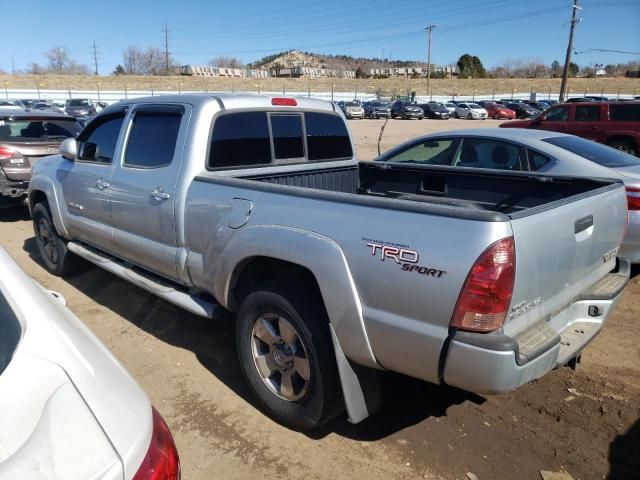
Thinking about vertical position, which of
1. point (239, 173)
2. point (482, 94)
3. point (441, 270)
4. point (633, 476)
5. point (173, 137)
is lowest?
point (633, 476)

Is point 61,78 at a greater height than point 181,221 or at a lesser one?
greater

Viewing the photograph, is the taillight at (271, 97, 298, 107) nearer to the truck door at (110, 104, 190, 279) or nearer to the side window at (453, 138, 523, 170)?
the truck door at (110, 104, 190, 279)

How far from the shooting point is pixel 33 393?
4.50 ft

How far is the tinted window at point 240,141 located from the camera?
3.81 m

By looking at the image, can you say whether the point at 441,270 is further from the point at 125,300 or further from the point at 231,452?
the point at 125,300

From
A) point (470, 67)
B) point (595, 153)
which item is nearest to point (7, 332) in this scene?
point (595, 153)

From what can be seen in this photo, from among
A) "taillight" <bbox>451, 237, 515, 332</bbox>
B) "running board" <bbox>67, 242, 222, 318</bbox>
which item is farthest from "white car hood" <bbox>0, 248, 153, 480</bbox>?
"running board" <bbox>67, 242, 222, 318</bbox>

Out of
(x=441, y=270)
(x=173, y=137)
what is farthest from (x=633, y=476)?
(x=173, y=137)

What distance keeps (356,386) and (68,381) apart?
165 cm

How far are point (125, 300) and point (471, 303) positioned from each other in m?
4.01

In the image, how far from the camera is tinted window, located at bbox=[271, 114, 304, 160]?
4250 mm

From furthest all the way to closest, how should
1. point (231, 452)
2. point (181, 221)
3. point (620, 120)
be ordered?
point (620, 120), point (181, 221), point (231, 452)

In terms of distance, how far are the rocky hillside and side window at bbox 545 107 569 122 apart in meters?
172


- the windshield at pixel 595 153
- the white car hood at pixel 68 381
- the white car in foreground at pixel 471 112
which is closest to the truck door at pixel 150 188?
the white car hood at pixel 68 381
